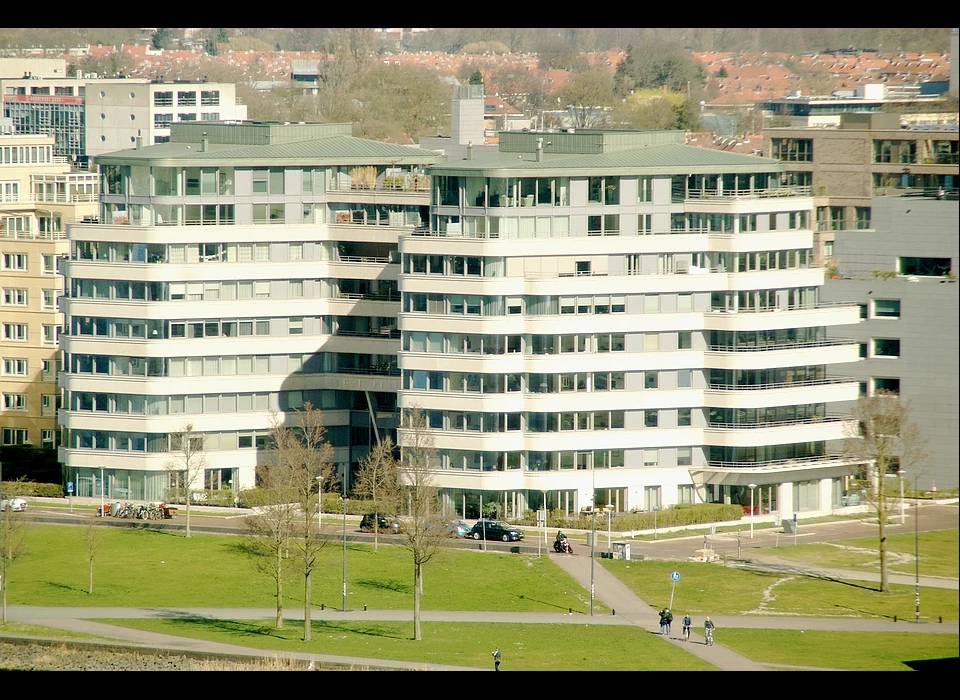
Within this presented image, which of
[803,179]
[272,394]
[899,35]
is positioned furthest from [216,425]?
[899,35]

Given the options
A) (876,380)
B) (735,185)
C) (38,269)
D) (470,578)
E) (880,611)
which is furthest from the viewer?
(38,269)

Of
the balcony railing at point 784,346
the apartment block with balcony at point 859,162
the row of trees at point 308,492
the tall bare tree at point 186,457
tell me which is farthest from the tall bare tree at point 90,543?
the apartment block with balcony at point 859,162

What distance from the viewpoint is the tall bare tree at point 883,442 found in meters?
93.7

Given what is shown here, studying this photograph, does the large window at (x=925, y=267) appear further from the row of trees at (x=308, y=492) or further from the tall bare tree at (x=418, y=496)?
the row of trees at (x=308, y=492)

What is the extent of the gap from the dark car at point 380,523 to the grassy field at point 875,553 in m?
20.3

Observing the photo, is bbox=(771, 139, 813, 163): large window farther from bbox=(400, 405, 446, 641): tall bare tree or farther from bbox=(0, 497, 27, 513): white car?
bbox=(0, 497, 27, 513): white car

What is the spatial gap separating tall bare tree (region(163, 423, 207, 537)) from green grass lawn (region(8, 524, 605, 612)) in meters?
8.85

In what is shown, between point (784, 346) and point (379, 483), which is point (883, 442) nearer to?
point (784, 346)

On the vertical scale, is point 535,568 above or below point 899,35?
below

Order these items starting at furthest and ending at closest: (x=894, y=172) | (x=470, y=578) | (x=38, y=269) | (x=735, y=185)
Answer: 1. (x=894, y=172)
2. (x=38, y=269)
3. (x=735, y=185)
4. (x=470, y=578)

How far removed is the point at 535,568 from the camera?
8712 centimetres

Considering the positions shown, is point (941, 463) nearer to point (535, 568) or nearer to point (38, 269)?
point (535, 568)

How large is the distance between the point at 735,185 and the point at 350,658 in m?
46.3

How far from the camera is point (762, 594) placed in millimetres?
82812
